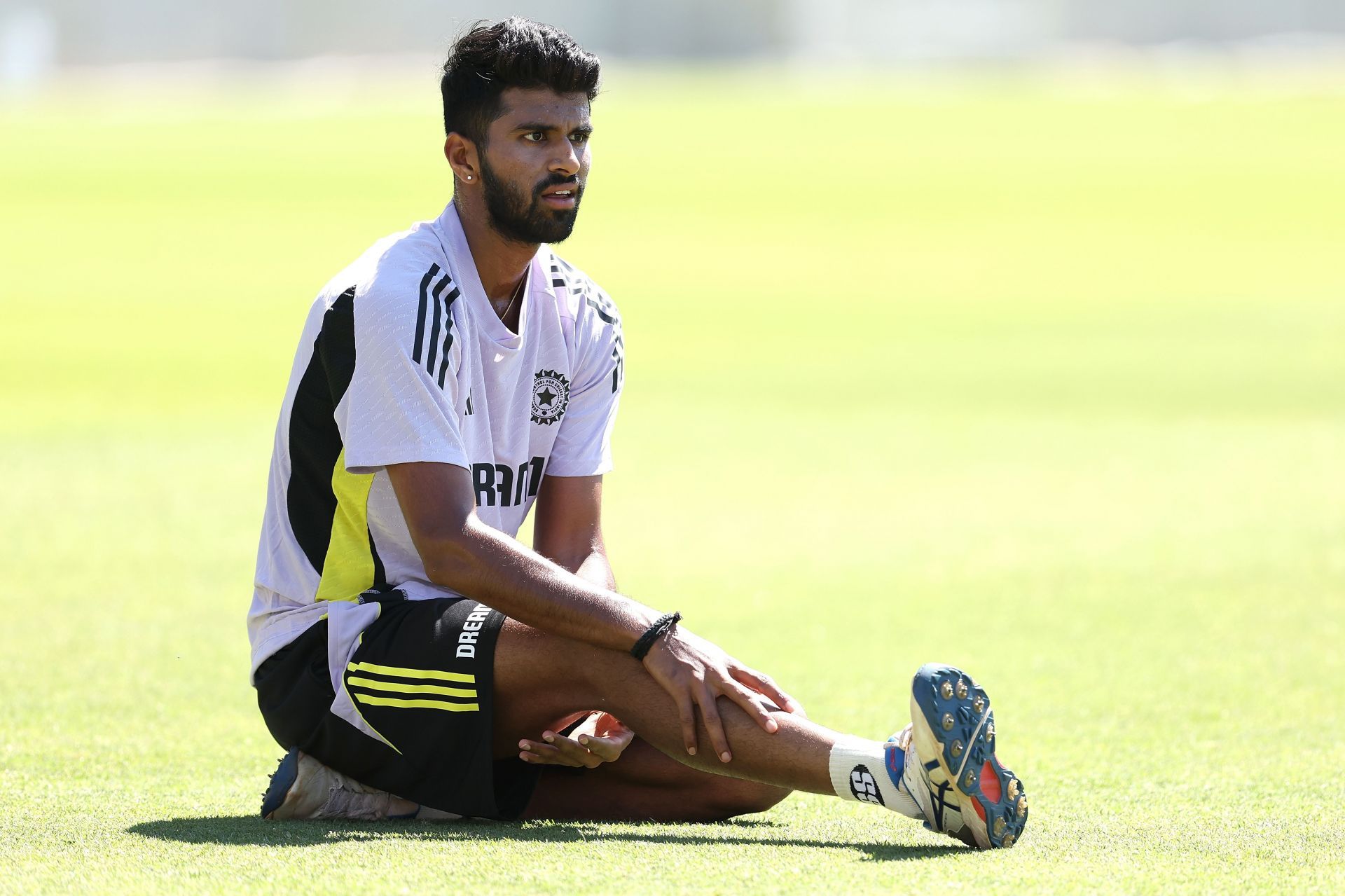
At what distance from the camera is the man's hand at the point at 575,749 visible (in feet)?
13.3

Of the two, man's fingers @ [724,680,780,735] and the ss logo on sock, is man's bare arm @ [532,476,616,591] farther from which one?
the ss logo on sock

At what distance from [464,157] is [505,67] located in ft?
0.90

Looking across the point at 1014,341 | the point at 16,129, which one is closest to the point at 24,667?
the point at 1014,341

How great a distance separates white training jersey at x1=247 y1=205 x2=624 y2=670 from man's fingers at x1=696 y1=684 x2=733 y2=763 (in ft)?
2.69

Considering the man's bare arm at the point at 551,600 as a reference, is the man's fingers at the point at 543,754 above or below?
below

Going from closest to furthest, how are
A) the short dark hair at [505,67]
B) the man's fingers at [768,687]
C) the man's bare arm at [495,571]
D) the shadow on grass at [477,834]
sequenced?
1. the shadow on grass at [477,834]
2. the man's bare arm at [495,571]
3. the man's fingers at [768,687]
4. the short dark hair at [505,67]

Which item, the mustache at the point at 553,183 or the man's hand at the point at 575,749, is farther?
the mustache at the point at 553,183

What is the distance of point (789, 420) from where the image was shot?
14.2 meters

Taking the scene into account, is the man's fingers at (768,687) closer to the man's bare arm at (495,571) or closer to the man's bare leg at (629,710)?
the man's bare leg at (629,710)

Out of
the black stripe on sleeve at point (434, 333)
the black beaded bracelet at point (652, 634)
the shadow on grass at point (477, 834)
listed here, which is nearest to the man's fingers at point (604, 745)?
the shadow on grass at point (477, 834)

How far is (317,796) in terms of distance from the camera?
418 centimetres

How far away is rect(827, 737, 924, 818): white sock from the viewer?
149 inches

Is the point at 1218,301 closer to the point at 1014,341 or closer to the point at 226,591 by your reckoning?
the point at 1014,341

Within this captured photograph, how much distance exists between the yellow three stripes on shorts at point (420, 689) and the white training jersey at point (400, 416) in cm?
15
